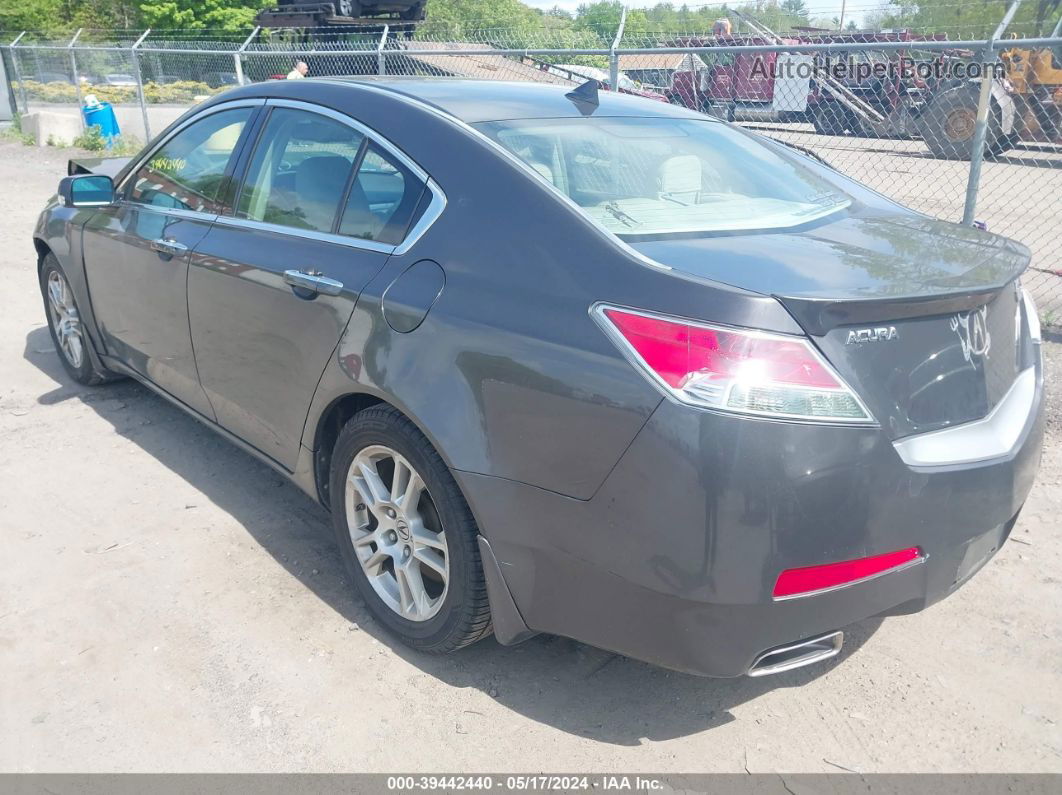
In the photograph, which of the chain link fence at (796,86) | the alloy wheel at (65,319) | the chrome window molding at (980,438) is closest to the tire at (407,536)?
the chrome window molding at (980,438)

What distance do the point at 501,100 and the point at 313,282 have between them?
37.1 inches

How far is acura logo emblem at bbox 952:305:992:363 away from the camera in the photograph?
2445 millimetres

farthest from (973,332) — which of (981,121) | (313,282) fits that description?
(981,121)

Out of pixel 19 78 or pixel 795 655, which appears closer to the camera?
pixel 795 655

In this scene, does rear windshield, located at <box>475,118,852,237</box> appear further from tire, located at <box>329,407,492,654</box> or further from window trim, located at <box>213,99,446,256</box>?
tire, located at <box>329,407,492,654</box>

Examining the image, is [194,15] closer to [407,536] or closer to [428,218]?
[428,218]

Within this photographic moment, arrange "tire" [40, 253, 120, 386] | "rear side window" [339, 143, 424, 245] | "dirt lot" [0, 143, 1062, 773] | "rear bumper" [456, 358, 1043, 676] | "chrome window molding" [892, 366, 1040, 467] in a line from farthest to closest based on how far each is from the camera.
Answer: "tire" [40, 253, 120, 386] < "rear side window" [339, 143, 424, 245] < "dirt lot" [0, 143, 1062, 773] < "chrome window molding" [892, 366, 1040, 467] < "rear bumper" [456, 358, 1043, 676]

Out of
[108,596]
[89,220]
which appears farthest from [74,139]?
[108,596]

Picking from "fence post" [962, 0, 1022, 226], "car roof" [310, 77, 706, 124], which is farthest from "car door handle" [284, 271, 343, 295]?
"fence post" [962, 0, 1022, 226]

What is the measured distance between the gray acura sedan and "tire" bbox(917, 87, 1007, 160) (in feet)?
38.2

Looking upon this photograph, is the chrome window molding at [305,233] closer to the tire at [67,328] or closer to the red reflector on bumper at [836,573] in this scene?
the red reflector on bumper at [836,573]

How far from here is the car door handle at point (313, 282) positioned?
2.98 meters

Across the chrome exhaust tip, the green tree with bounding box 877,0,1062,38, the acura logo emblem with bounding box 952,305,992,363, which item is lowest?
the chrome exhaust tip

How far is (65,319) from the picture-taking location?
203 inches
